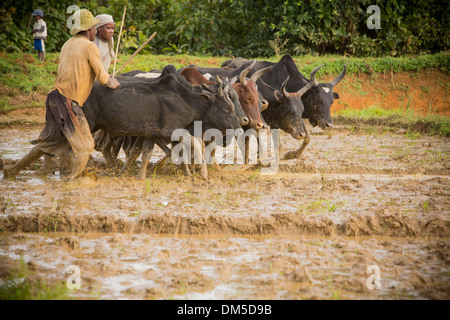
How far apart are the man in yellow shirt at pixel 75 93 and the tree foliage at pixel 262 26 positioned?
33.2 feet

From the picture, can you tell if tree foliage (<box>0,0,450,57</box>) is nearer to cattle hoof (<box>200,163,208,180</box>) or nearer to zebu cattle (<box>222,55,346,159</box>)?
zebu cattle (<box>222,55,346,159</box>)

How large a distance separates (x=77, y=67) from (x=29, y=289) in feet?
12.0

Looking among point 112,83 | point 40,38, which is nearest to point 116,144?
point 112,83

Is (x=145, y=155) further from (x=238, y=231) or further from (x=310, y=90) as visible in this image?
(x=310, y=90)

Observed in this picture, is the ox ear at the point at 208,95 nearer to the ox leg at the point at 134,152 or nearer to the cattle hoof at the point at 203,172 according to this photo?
the cattle hoof at the point at 203,172

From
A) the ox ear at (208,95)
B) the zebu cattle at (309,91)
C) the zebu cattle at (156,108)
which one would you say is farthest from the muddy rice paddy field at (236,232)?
the zebu cattle at (309,91)

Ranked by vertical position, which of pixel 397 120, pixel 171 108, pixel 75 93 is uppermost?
pixel 75 93

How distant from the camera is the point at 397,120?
13.4 m

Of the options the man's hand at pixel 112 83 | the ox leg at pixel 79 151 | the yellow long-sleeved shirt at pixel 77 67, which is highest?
the yellow long-sleeved shirt at pixel 77 67

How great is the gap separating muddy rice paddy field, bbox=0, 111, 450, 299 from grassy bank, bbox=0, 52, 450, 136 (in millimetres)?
5898

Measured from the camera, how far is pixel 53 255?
4.70m

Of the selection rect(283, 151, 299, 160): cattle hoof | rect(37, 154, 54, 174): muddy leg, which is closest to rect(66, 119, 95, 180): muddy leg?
rect(37, 154, 54, 174): muddy leg

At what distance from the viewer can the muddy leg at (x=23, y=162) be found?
7133 millimetres

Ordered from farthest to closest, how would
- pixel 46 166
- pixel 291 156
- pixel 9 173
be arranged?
pixel 291 156
pixel 46 166
pixel 9 173
